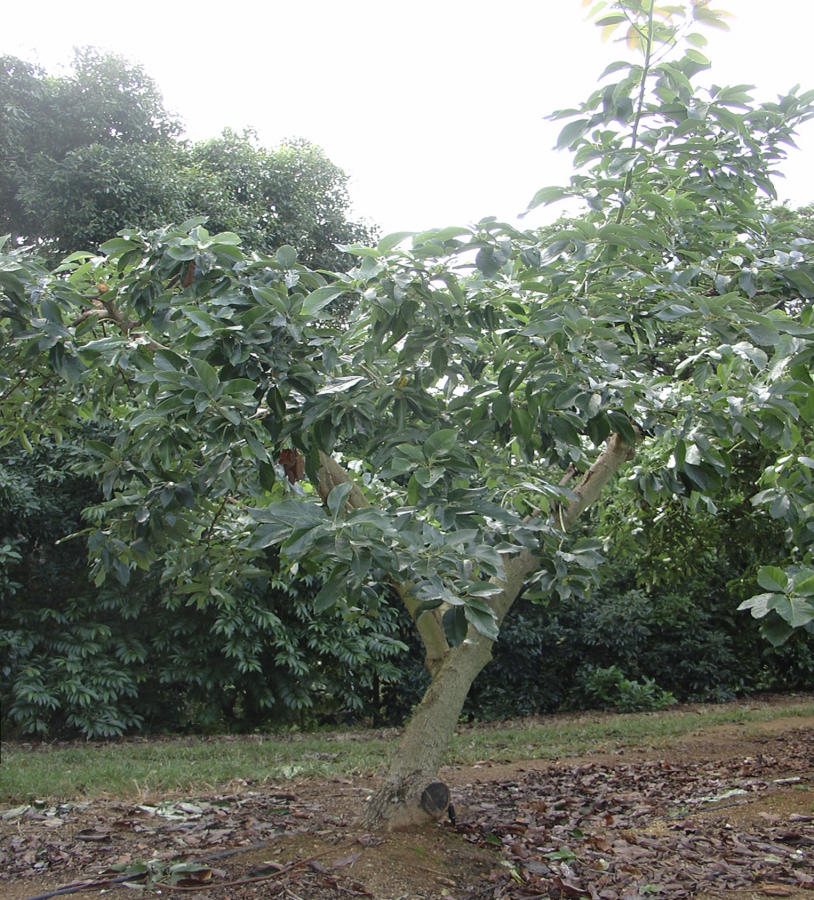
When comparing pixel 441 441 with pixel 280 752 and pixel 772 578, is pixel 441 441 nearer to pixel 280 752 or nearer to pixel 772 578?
pixel 772 578

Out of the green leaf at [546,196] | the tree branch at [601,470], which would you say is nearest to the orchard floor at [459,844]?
the tree branch at [601,470]

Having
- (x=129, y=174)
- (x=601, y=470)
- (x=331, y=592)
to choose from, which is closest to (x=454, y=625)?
(x=331, y=592)

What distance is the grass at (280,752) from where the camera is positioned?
4.96 metres

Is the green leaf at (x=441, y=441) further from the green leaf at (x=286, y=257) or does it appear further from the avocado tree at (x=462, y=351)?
the green leaf at (x=286, y=257)

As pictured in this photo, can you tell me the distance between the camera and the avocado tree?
2.21 m

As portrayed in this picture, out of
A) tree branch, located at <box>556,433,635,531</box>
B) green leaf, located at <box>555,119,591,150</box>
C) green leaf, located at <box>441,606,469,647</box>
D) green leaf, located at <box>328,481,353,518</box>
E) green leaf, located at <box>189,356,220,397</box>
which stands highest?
green leaf, located at <box>555,119,591,150</box>

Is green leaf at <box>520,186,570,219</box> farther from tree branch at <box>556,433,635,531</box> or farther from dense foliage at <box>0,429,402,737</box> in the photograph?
dense foliage at <box>0,429,402,737</box>

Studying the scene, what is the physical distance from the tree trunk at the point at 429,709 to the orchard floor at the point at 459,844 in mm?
119

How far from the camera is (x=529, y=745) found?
23.3 ft

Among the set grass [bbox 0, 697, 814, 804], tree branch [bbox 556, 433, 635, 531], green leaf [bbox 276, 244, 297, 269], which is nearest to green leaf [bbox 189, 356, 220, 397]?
green leaf [bbox 276, 244, 297, 269]

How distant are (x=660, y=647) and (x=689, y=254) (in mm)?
8294

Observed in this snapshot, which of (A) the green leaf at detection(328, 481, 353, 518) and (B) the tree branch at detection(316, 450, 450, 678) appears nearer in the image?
(A) the green leaf at detection(328, 481, 353, 518)

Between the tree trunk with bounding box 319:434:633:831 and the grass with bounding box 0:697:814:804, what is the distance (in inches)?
73.9

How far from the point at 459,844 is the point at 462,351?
221 centimetres
